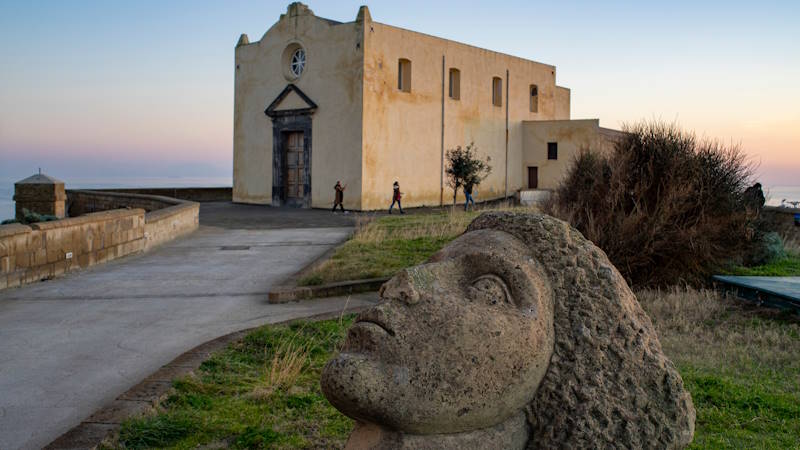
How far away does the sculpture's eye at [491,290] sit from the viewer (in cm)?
264

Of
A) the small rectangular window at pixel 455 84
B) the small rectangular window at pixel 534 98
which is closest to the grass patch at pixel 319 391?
the small rectangular window at pixel 455 84

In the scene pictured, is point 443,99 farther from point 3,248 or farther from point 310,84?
point 3,248

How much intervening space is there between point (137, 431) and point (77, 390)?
1.54 m

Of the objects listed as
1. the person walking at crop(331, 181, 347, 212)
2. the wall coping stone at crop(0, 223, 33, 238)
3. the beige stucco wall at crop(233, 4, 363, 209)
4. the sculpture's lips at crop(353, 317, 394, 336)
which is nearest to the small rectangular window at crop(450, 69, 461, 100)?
the beige stucco wall at crop(233, 4, 363, 209)

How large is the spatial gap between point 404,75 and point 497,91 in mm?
6356

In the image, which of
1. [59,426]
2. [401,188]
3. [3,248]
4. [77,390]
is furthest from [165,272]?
[401,188]

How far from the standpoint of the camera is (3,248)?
1027 cm

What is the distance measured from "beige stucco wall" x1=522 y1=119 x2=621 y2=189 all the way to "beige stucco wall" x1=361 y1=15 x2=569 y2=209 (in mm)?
443

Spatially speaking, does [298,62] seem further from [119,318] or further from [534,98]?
[119,318]

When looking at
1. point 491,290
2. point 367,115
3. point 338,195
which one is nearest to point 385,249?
point 491,290

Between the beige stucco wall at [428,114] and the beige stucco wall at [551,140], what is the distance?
443 mm

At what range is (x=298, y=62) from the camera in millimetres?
28438

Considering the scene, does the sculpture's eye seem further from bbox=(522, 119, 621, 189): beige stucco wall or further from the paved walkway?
bbox=(522, 119, 621, 189): beige stucco wall

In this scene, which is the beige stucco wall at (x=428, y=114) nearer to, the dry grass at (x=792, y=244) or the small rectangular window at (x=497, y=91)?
the small rectangular window at (x=497, y=91)
